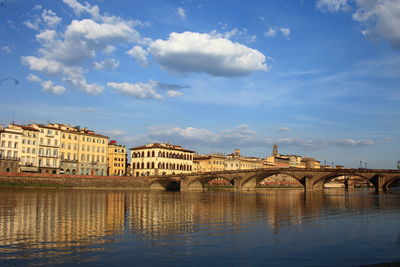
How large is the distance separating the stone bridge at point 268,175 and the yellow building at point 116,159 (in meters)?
30.0

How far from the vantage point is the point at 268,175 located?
348ft

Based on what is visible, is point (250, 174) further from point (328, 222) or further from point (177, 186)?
point (328, 222)

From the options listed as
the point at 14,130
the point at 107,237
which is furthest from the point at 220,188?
the point at 107,237

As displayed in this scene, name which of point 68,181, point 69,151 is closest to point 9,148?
point 68,181

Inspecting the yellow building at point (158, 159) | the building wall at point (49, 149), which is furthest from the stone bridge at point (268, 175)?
the building wall at point (49, 149)

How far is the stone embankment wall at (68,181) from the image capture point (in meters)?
82.4

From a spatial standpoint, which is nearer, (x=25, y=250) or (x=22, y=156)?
(x=25, y=250)

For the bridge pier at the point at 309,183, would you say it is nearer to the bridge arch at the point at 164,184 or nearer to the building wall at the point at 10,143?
the bridge arch at the point at 164,184

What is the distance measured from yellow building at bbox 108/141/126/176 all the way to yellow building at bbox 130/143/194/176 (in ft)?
32.8

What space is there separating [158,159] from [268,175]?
38101mm

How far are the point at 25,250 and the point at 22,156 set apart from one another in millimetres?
88115

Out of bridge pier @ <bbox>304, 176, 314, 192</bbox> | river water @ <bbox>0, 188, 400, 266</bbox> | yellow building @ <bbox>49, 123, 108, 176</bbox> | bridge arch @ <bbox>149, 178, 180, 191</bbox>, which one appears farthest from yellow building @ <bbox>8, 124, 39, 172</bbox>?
river water @ <bbox>0, 188, 400, 266</bbox>

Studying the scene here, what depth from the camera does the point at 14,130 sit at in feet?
315

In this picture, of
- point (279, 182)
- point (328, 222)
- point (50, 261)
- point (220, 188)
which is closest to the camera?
point (50, 261)
